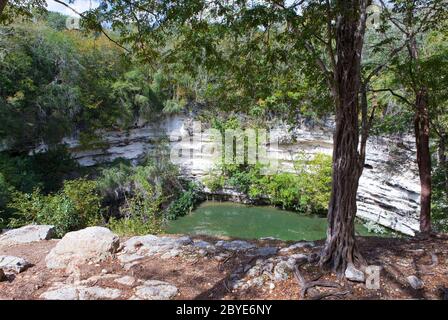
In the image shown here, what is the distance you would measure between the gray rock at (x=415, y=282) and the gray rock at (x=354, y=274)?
356 mm

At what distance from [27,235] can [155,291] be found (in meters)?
2.62

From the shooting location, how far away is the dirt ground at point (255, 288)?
7.93 feet

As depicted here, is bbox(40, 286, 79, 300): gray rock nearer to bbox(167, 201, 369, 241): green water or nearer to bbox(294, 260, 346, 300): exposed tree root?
bbox(294, 260, 346, 300): exposed tree root

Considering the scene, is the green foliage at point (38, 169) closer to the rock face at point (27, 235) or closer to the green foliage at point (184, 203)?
the green foliage at point (184, 203)

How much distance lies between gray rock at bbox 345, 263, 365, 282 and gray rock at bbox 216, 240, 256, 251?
1.05m

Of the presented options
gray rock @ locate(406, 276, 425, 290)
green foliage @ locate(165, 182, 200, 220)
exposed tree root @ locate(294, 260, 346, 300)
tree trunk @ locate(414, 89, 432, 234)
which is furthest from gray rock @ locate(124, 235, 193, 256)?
green foliage @ locate(165, 182, 200, 220)

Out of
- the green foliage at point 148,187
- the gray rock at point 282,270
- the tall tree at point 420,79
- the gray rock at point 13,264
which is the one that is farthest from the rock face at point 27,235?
the tall tree at point 420,79

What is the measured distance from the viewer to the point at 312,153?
12.0 metres

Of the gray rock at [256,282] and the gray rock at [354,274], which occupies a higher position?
the gray rock at [354,274]

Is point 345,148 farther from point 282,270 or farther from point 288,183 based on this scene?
point 288,183

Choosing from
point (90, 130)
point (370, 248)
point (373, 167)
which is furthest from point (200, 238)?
point (90, 130)

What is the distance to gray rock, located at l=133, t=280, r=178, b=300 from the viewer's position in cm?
239
